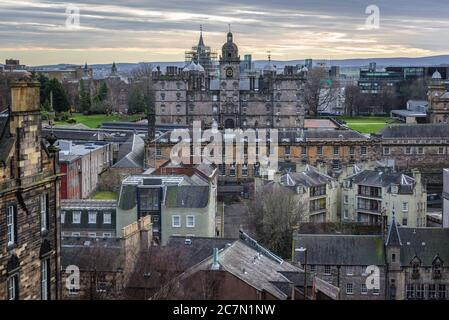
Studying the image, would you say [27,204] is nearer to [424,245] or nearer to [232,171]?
[424,245]

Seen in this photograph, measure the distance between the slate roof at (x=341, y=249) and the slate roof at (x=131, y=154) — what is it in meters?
24.0

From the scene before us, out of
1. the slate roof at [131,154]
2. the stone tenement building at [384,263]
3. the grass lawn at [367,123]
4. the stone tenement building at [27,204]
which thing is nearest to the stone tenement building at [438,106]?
the grass lawn at [367,123]

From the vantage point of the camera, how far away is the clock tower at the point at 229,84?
77.3m

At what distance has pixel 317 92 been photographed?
108938 mm

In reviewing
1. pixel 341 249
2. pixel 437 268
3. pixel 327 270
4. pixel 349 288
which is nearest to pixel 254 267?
pixel 327 270

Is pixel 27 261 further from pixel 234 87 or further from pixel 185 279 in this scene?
pixel 234 87

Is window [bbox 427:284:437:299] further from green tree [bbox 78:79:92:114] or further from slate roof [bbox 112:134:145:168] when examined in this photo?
green tree [bbox 78:79:92:114]

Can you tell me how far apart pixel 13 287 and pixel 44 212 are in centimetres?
182

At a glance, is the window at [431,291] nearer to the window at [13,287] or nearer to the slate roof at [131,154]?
the window at [13,287]

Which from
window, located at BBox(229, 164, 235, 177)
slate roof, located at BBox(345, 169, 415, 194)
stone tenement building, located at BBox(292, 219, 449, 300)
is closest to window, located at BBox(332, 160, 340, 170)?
window, located at BBox(229, 164, 235, 177)

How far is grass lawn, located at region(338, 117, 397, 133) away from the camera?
85.2 m
